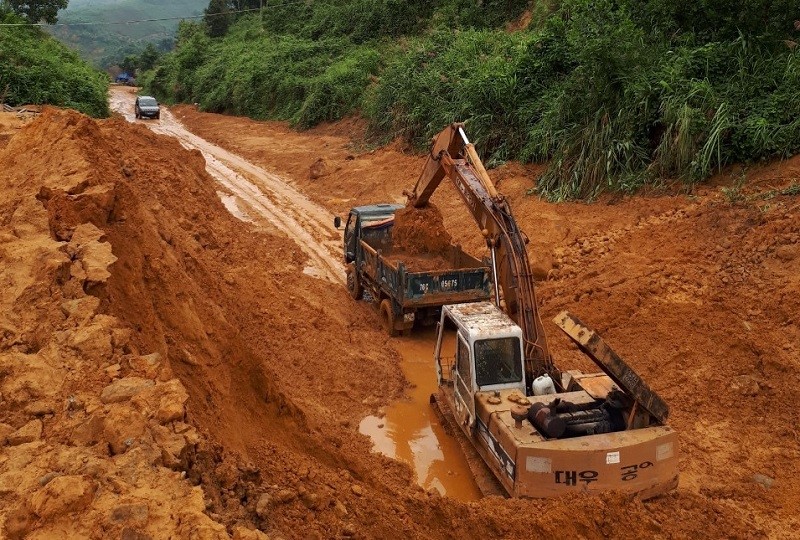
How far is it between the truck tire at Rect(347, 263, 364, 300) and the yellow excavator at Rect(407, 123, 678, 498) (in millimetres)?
4303

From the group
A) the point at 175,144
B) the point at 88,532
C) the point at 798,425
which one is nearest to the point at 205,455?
the point at 88,532

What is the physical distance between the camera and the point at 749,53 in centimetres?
1421

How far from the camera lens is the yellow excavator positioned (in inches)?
255

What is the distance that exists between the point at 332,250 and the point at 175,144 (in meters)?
6.19

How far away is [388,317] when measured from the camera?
39.2 ft

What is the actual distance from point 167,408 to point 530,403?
3.99 metres

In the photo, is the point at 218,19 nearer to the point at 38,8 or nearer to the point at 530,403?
the point at 38,8

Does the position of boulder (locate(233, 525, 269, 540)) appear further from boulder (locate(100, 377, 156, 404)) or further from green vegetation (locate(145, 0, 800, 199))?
green vegetation (locate(145, 0, 800, 199))

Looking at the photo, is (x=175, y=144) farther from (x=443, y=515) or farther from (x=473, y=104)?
(x=443, y=515)

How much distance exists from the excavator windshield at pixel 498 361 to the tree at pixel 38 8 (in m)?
41.2

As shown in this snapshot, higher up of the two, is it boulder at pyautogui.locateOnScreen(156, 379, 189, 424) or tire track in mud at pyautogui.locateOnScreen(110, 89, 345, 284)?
boulder at pyautogui.locateOnScreen(156, 379, 189, 424)

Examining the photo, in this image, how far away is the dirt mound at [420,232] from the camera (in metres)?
12.4

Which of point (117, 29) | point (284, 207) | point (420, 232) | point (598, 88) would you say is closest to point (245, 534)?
point (420, 232)

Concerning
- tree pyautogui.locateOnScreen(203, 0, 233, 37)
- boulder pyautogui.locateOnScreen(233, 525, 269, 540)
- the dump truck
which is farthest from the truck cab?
tree pyautogui.locateOnScreen(203, 0, 233, 37)
